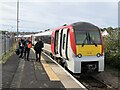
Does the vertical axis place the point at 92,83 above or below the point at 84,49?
below

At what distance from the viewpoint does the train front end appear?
14.1 metres

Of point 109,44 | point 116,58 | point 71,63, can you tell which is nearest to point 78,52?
point 71,63

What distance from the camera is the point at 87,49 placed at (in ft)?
47.0

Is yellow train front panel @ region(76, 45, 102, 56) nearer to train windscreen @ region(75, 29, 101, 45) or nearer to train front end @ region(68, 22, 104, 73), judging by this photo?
train front end @ region(68, 22, 104, 73)

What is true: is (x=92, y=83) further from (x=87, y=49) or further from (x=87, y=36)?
(x=87, y=36)

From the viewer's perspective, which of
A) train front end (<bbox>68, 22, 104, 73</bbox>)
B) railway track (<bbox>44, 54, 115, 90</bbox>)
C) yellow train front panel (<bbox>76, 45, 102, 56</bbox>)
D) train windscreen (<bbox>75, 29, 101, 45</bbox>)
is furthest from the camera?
train windscreen (<bbox>75, 29, 101, 45</bbox>)

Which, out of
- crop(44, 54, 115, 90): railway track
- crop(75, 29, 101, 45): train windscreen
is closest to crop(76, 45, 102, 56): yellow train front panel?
crop(75, 29, 101, 45): train windscreen

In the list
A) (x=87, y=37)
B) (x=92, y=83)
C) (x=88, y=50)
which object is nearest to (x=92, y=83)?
(x=92, y=83)

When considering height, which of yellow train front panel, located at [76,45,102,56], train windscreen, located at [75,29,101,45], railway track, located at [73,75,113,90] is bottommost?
railway track, located at [73,75,113,90]

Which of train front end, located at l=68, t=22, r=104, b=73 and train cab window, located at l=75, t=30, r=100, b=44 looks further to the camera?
train cab window, located at l=75, t=30, r=100, b=44

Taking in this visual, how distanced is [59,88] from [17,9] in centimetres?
4033

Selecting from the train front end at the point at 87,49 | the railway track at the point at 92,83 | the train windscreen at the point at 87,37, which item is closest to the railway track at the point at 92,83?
the railway track at the point at 92,83

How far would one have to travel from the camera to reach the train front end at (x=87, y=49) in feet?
46.2

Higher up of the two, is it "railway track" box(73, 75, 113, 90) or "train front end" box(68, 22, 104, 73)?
"train front end" box(68, 22, 104, 73)
